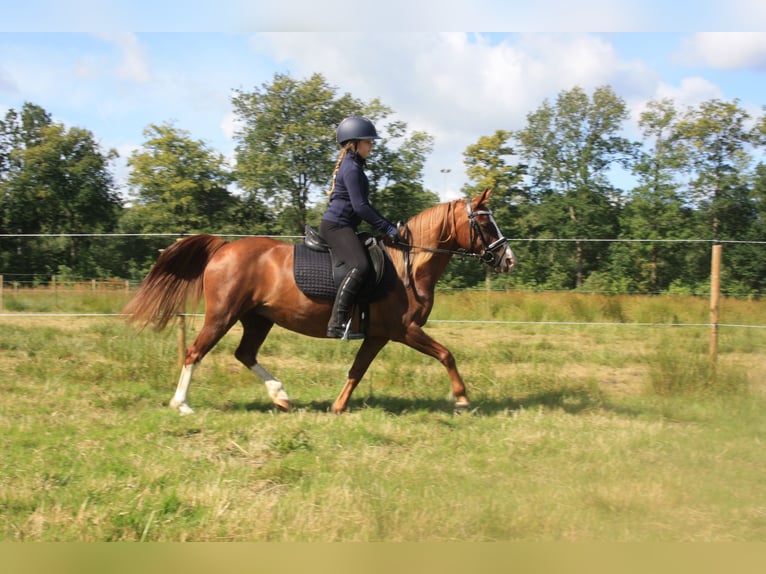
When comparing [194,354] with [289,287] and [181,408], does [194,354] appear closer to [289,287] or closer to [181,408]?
[181,408]

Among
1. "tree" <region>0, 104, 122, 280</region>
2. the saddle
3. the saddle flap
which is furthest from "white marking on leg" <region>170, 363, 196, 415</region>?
"tree" <region>0, 104, 122, 280</region>

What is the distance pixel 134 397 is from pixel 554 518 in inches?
189

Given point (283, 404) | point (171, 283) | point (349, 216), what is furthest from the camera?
point (171, 283)

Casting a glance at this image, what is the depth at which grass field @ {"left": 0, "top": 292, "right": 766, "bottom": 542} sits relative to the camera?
3.94m

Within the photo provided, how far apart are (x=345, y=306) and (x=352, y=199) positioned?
40.1 inches

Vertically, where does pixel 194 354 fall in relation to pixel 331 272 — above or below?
below

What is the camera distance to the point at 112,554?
3.19 meters

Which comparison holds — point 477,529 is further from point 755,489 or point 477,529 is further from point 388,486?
point 755,489

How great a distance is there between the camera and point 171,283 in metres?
7.00

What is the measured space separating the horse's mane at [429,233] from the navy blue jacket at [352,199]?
0.35 metres

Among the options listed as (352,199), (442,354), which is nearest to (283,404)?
(442,354)

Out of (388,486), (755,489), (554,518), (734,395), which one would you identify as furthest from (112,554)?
(734,395)

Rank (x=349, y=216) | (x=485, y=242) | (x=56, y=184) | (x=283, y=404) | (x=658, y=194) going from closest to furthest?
(x=349, y=216) < (x=283, y=404) < (x=485, y=242) < (x=658, y=194) < (x=56, y=184)

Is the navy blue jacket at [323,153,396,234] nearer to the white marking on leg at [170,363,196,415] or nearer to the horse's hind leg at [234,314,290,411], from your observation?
the horse's hind leg at [234,314,290,411]
